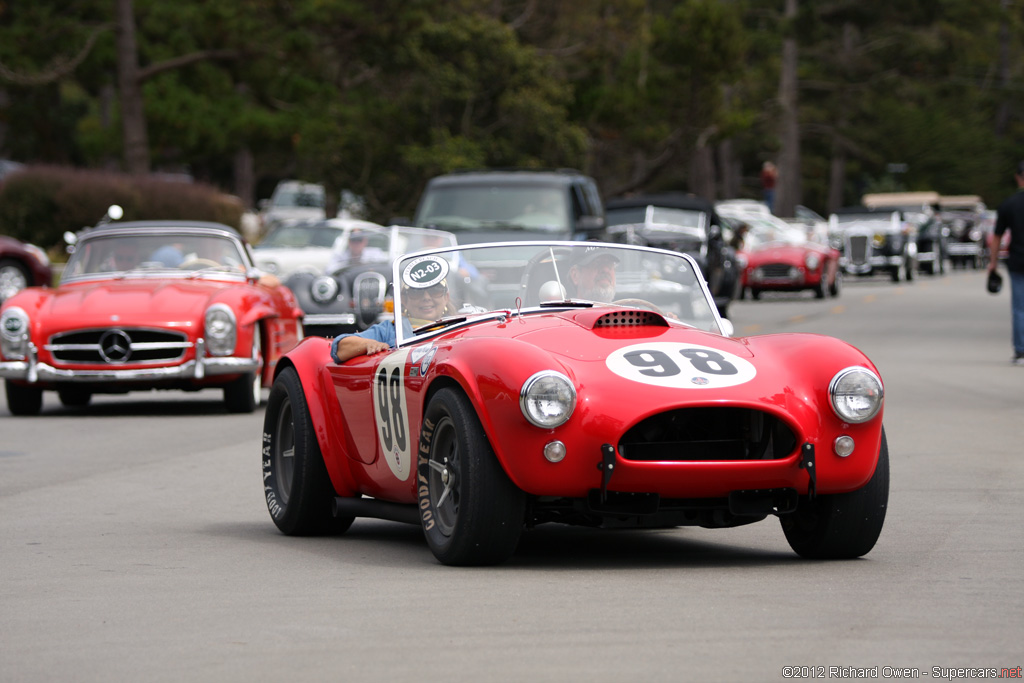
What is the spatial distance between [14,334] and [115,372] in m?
0.91

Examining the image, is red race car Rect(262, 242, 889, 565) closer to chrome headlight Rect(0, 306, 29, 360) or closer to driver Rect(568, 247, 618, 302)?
driver Rect(568, 247, 618, 302)

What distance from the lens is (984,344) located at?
858 inches

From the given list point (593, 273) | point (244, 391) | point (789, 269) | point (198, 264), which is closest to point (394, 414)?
point (593, 273)

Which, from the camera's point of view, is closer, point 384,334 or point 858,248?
point 384,334

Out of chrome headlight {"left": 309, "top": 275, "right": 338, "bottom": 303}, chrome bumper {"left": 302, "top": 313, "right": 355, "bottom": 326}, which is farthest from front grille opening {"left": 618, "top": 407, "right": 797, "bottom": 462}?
chrome headlight {"left": 309, "top": 275, "right": 338, "bottom": 303}

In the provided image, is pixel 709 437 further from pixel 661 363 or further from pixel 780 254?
pixel 780 254

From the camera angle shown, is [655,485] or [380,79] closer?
[655,485]

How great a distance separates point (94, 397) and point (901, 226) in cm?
2945

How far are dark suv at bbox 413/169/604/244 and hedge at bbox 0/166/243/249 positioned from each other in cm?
1604

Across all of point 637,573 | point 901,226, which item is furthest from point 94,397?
point 901,226

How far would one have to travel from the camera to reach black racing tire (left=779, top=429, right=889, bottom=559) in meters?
6.54

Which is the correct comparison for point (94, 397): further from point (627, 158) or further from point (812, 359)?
point (627, 158)

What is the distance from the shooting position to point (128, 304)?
A: 13.9 metres

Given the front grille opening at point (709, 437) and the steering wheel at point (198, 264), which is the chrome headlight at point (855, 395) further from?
the steering wheel at point (198, 264)
